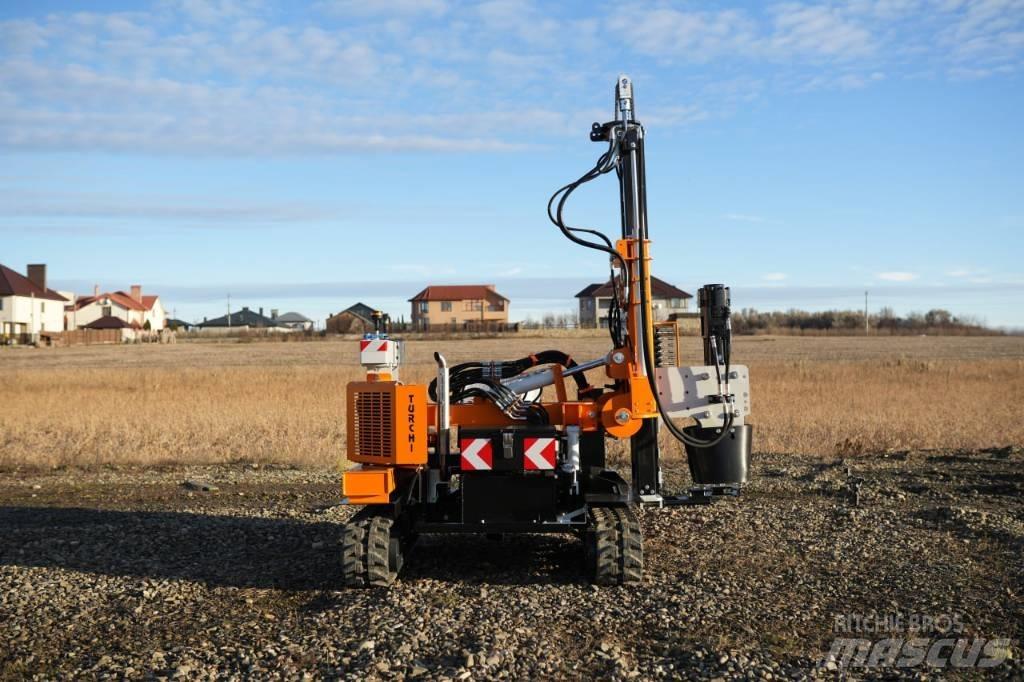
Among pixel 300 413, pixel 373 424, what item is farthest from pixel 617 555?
pixel 300 413

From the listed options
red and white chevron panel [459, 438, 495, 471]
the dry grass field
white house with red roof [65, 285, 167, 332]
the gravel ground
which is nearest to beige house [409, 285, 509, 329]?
white house with red roof [65, 285, 167, 332]

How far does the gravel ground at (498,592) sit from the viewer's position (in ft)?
18.1

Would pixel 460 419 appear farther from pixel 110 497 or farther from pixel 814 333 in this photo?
pixel 814 333

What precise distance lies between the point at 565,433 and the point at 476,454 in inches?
28.2

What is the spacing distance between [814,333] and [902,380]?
5064cm

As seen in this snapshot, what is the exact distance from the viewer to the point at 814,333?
72938 millimetres

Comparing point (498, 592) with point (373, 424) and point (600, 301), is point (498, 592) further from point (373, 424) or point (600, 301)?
point (600, 301)

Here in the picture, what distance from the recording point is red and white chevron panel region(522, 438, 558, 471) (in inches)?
281

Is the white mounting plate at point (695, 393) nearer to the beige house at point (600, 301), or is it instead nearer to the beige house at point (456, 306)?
the beige house at point (600, 301)

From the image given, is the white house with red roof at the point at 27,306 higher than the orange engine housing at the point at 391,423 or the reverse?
higher

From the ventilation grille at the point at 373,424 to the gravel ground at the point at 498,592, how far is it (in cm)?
102

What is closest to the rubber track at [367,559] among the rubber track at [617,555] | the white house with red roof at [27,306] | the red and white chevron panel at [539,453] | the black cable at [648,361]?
the red and white chevron panel at [539,453]

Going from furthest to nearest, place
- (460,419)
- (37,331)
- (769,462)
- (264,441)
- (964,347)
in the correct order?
(37,331)
(964,347)
(264,441)
(769,462)
(460,419)

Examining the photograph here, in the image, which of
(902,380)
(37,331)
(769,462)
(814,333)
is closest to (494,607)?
(769,462)
